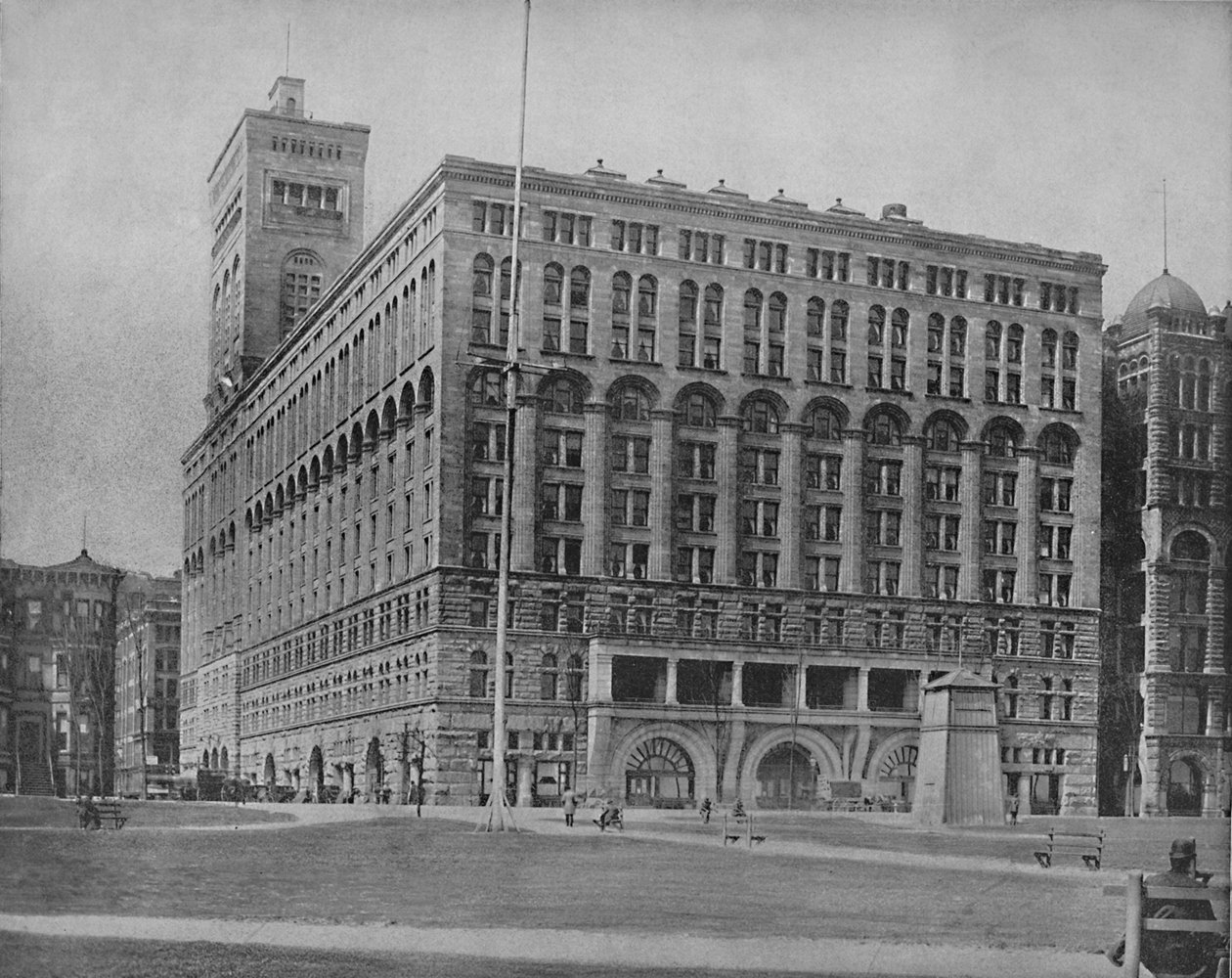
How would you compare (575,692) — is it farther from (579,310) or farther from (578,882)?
(578,882)

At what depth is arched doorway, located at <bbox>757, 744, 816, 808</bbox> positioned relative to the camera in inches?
1908

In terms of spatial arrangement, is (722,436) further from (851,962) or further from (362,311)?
(851,962)

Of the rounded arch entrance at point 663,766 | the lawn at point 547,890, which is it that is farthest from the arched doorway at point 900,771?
the lawn at point 547,890

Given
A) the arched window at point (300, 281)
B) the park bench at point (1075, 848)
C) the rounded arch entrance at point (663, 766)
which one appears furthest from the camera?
the rounded arch entrance at point (663, 766)

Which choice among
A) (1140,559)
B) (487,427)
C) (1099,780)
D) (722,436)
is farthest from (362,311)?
(1099,780)

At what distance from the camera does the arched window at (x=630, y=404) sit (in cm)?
4403

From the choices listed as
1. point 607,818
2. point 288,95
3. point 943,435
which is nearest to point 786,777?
point 943,435

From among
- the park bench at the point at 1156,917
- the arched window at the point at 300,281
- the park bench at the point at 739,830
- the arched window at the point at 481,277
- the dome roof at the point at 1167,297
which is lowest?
the park bench at the point at 739,830

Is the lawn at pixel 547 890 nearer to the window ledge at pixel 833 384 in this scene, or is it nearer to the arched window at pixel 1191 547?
the arched window at pixel 1191 547

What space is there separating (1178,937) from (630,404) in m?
25.8

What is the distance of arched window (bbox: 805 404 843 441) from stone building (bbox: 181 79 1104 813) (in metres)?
0.06

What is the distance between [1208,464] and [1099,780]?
529 inches

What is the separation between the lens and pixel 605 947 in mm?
23562

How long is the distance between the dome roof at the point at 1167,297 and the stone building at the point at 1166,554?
2.5 inches
